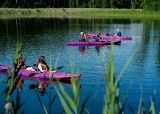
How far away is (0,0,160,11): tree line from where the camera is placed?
91.4 meters

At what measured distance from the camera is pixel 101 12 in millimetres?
86438

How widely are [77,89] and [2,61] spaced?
23328mm

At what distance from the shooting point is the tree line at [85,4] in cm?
9138

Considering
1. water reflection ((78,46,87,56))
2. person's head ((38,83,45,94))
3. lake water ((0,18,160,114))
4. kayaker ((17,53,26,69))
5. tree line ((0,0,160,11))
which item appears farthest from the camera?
tree line ((0,0,160,11))

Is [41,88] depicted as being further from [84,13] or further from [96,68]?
[84,13]

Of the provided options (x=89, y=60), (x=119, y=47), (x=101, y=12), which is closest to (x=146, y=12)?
(x=101, y=12)

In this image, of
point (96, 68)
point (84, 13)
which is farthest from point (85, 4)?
point (96, 68)

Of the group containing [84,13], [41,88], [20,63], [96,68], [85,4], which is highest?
[85,4]

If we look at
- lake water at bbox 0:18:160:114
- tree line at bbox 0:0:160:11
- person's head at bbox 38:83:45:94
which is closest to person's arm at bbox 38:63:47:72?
lake water at bbox 0:18:160:114

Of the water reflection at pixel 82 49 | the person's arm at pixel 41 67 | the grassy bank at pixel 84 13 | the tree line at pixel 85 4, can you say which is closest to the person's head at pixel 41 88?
the person's arm at pixel 41 67

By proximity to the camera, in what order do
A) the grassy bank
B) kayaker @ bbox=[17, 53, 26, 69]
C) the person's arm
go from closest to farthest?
kayaker @ bbox=[17, 53, 26, 69] → the person's arm → the grassy bank

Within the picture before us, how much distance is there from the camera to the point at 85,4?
102 meters

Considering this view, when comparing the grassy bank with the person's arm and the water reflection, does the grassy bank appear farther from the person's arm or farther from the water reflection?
the person's arm

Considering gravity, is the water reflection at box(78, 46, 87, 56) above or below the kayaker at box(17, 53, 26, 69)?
below
